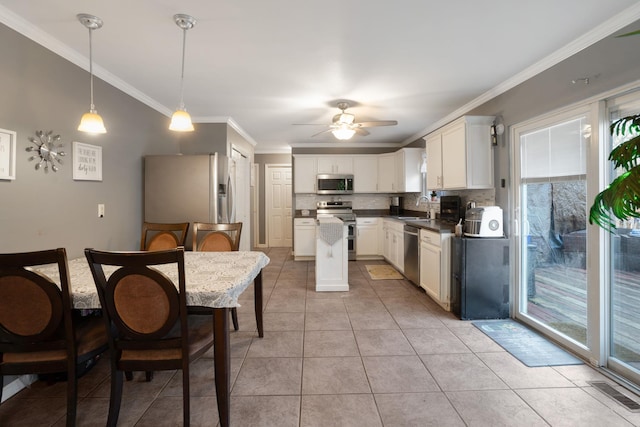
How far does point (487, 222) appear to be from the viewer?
10.1 feet

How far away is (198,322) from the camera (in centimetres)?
190

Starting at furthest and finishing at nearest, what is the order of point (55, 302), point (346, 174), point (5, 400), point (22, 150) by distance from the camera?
point (346, 174) → point (22, 150) → point (5, 400) → point (55, 302)

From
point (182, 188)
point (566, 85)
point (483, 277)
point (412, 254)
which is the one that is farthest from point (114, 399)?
point (566, 85)

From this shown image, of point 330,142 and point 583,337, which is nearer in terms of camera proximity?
point 583,337

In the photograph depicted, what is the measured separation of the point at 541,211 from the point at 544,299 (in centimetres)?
84

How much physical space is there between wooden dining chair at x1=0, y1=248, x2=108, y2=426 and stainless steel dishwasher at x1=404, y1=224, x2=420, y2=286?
3.52 meters

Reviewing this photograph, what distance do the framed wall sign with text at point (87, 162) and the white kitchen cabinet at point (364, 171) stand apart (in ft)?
14.3

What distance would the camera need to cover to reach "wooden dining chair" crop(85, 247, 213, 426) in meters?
1.42

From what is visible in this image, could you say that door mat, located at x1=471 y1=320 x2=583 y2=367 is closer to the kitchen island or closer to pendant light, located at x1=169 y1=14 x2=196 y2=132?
the kitchen island

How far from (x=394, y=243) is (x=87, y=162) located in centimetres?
429

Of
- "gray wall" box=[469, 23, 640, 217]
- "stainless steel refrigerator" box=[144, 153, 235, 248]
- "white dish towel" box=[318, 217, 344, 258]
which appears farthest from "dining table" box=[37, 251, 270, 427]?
"gray wall" box=[469, 23, 640, 217]

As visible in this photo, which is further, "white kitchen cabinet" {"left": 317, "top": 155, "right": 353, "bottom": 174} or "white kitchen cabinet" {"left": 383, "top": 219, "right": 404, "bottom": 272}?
"white kitchen cabinet" {"left": 317, "top": 155, "right": 353, "bottom": 174}

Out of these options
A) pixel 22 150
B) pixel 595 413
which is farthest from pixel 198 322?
pixel 595 413

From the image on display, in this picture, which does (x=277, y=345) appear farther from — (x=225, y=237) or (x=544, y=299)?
(x=544, y=299)
